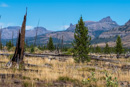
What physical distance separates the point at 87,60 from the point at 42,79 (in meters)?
12.1

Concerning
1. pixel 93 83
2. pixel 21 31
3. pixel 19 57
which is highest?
pixel 21 31

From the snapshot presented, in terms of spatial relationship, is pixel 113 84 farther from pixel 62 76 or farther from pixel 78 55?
pixel 78 55

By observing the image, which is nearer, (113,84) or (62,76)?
(113,84)

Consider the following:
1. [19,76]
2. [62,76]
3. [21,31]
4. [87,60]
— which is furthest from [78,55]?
[19,76]

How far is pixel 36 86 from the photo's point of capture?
5855 millimetres

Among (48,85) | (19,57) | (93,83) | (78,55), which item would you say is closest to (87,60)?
(78,55)

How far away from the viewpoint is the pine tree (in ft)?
59.4

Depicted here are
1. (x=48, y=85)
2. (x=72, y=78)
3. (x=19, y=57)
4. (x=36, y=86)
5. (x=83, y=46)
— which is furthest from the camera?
(x=83, y=46)

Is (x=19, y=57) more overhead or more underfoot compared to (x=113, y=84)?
more overhead

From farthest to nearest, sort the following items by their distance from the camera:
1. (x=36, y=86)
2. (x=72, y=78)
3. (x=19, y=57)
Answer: (x=19, y=57)
(x=72, y=78)
(x=36, y=86)

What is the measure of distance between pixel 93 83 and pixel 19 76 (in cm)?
343

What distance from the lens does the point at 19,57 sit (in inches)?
407

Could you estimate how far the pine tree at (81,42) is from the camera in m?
18.1

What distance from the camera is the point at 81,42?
59.6 ft
